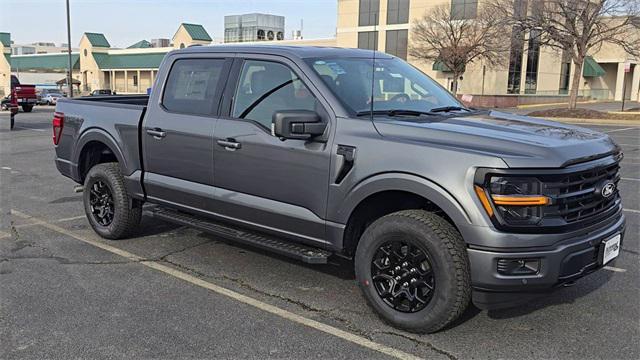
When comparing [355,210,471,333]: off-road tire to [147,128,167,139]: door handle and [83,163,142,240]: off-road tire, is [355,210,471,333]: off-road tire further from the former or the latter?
[83,163,142,240]: off-road tire

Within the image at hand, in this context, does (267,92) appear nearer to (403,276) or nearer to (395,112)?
(395,112)

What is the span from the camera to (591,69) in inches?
2176

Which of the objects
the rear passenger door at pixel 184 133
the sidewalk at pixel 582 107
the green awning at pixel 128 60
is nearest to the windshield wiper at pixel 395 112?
the rear passenger door at pixel 184 133

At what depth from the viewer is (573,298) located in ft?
14.5

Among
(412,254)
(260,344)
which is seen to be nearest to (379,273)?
(412,254)

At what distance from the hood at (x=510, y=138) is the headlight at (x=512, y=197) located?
0.11m

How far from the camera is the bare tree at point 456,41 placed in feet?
141

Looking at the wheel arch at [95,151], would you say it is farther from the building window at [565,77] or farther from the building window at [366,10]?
the building window at [565,77]

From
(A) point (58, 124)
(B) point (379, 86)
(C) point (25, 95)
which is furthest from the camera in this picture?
(C) point (25, 95)

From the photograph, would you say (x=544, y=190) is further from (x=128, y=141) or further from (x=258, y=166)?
(x=128, y=141)

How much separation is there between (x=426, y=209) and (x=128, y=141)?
3.13 m

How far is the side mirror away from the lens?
3885mm

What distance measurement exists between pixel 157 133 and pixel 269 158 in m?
1.45

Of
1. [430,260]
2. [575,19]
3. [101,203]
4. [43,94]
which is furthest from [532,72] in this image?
[430,260]
